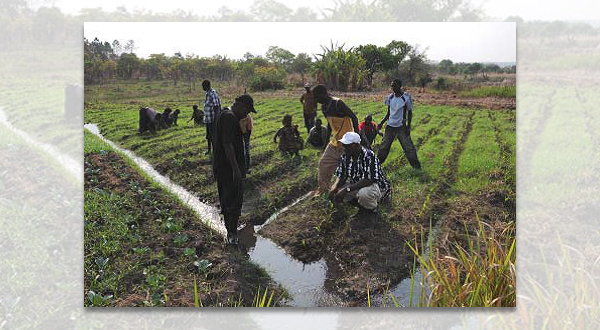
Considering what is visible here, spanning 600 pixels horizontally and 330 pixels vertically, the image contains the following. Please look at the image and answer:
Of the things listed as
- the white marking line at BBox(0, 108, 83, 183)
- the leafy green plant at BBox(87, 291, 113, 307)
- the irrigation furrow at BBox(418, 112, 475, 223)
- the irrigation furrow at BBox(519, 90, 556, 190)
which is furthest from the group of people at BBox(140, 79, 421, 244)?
the white marking line at BBox(0, 108, 83, 183)

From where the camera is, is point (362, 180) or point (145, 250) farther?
point (362, 180)

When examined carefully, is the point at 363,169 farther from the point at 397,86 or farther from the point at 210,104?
the point at 210,104

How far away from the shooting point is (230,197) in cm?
580

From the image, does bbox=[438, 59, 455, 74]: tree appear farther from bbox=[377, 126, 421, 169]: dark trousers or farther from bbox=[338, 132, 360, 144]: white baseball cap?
bbox=[338, 132, 360, 144]: white baseball cap

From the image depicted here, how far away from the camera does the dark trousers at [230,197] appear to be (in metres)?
5.75

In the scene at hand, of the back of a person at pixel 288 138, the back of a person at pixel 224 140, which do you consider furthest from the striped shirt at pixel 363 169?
the back of a person at pixel 224 140

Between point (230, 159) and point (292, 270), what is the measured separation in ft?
3.83

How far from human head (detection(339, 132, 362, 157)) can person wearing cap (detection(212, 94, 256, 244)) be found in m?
0.91

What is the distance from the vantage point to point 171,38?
602 centimetres

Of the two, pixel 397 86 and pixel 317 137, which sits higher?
pixel 397 86

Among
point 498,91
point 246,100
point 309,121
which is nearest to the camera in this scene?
point 246,100

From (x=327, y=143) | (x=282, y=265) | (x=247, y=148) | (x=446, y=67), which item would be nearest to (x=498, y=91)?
(x=446, y=67)

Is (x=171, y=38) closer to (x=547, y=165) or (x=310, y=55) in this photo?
(x=310, y=55)

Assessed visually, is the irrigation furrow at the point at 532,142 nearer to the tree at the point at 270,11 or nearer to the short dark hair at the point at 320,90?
the short dark hair at the point at 320,90
